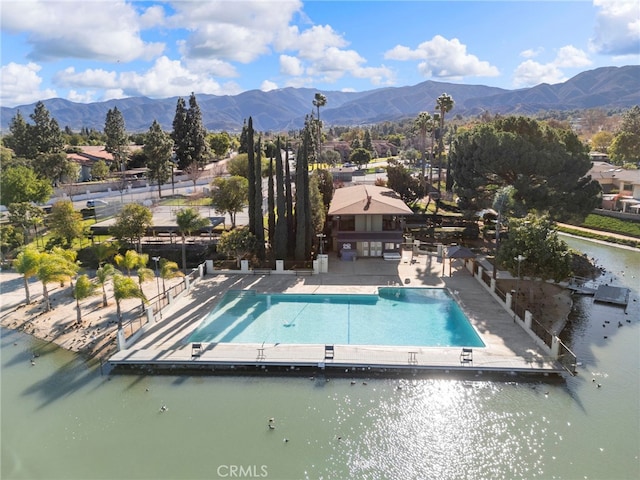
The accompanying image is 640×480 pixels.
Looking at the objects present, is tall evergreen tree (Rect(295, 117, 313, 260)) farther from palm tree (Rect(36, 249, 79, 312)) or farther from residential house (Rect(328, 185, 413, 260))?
palm tree (Rect(36, 249, 79, 312))

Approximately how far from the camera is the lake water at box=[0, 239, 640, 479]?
14250 millimetres

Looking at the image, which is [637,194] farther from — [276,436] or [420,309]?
[276,436]

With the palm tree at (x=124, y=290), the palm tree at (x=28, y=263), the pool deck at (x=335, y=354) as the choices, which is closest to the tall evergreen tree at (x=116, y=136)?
the palm tree at (x=28, y=263)

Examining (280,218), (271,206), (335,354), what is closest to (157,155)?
(271,206)

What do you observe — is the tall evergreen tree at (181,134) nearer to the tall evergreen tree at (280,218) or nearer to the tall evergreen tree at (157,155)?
the tall evergreen tree at (157,155)

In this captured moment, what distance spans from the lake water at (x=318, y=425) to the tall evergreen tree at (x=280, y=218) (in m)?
13.7

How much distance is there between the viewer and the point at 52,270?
79.8 ft

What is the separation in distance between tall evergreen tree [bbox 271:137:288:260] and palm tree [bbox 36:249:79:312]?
12403mm

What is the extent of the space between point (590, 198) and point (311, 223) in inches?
829

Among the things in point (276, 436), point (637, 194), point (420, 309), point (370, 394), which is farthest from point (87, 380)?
point (637, 194)

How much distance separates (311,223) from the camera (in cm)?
3306

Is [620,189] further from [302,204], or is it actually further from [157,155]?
[157,155]

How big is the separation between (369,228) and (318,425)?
19909 millimetres

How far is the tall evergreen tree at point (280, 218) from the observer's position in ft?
102
